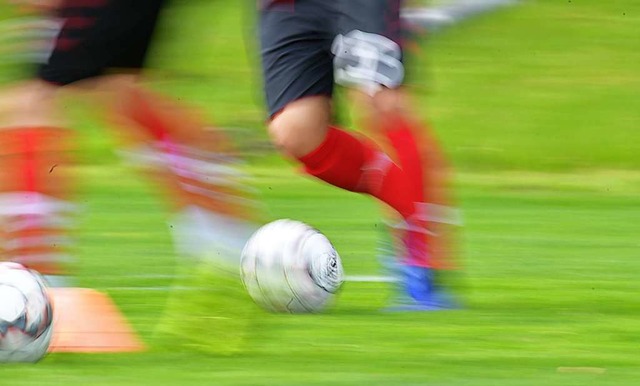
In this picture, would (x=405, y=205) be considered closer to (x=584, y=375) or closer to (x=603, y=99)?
(x=584, y=375)

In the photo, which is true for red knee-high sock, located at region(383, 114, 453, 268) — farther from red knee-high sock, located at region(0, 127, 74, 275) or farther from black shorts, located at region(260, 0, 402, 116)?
red knee-high sock, located at region(0, 127, 74, 275)

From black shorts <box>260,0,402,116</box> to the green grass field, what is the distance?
1.30ft

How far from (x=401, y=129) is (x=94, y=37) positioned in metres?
0.78

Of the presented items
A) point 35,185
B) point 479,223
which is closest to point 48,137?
point 35,185

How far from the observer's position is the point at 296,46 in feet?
14.1

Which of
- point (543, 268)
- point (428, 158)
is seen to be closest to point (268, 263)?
point (428, 158)

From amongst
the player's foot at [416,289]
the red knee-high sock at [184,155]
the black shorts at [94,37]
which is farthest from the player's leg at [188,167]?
the player's foot at [416,289]

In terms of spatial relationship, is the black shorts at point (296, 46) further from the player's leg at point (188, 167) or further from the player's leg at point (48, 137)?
the player's leg at point (48, 137)

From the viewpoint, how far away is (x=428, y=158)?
14.5 feet

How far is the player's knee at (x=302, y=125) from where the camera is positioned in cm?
430

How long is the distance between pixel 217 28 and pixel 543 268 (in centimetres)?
757

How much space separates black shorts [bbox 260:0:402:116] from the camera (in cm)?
430

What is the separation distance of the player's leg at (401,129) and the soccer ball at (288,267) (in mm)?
278

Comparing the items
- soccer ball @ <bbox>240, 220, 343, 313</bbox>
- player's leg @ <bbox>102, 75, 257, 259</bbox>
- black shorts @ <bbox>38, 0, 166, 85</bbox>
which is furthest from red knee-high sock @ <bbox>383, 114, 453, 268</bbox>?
black shorts @ <bbox>38, 0, 166, 85</bbox>
